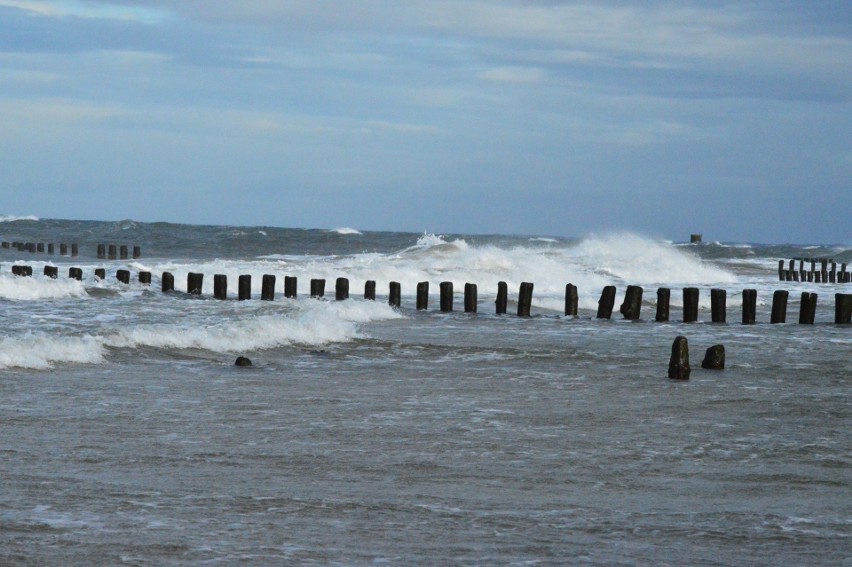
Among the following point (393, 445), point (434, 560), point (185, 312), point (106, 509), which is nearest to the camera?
point (434, 560)

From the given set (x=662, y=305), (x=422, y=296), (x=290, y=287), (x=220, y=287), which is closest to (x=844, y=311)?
(x=662, y=305)

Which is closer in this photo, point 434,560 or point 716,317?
point 434,560

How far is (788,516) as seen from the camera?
5.47m

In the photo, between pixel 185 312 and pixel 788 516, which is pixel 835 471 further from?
pixel 185 312

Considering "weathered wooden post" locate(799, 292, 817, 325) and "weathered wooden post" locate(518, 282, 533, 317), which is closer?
"weathered wooden post" locate(799, 292, 817, 325)

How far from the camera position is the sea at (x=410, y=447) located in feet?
15.9

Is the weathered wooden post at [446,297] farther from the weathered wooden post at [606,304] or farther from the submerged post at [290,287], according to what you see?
the submerged post at [290,287]

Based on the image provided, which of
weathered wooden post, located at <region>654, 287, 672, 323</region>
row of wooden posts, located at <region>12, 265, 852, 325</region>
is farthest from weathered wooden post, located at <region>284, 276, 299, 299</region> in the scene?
weathered wooden post, located at <region>654, 287, 672, 323</region>

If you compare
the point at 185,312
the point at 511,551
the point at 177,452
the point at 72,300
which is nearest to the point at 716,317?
the point at 185,312

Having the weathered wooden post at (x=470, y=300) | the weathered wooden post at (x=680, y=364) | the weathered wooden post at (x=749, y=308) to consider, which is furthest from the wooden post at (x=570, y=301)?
the weathered wooden post at (x=680, y=364)

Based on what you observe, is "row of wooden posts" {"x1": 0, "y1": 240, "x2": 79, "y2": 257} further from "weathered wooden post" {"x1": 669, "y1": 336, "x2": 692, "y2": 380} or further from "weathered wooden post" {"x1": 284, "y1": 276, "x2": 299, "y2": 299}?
"weathered wooden post" {"x1": 669, "y1": 336, "x2": 692, "y2": 380}

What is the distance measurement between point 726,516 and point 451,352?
8.00 m

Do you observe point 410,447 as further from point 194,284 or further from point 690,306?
point 194,284

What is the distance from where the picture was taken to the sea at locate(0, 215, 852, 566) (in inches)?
191
